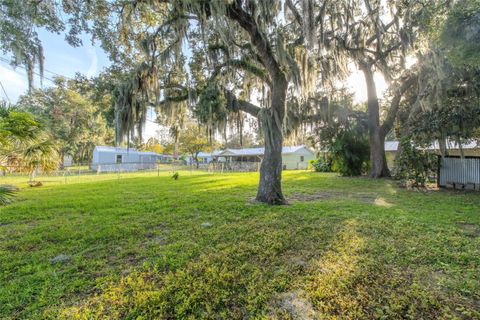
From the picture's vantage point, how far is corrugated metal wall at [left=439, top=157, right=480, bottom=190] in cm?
776

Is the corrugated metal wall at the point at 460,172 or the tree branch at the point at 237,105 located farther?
the corrugated metal wall at the point at 460,172

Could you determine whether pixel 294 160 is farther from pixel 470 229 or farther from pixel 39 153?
pixel 39 153

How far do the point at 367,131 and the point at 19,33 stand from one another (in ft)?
43.7

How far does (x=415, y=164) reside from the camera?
26.3ft

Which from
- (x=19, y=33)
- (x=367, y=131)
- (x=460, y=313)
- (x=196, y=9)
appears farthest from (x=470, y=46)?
(x=367, y=131)

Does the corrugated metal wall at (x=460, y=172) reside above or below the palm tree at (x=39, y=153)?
below

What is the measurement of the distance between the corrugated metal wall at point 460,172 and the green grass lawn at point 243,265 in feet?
16.4

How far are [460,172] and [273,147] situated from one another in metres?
7.75

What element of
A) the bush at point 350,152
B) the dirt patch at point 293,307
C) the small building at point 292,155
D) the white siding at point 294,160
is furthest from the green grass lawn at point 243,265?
the white siding at point 294,160

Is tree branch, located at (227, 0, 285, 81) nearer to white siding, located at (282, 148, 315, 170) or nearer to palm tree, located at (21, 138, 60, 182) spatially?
palm tree, located at (21, 138, 60, 182)

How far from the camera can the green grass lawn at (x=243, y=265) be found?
5.77ft

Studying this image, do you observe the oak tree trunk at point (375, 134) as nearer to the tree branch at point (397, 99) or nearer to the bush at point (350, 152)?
the tree branch at point (397, 99)

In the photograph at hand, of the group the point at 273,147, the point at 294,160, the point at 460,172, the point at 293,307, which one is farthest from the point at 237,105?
the point at 294,160

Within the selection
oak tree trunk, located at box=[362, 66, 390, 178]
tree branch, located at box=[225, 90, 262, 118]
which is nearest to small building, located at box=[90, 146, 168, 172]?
tree branch, located at box=[225, 90, 262, 118]
